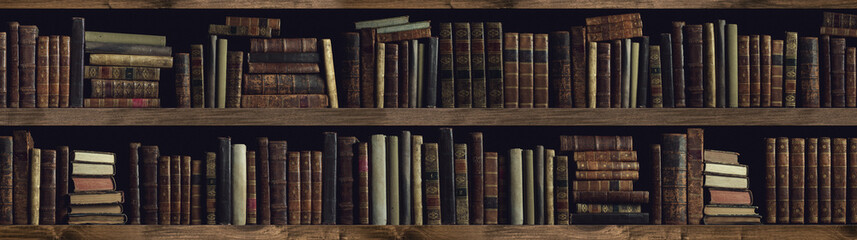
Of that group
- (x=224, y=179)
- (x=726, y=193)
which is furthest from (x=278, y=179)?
(x=726, y=193)

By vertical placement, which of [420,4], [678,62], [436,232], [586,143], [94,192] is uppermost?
[420,4]

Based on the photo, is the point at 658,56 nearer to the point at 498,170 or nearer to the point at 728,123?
the point at 728,123

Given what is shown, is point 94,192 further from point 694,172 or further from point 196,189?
point 694,172

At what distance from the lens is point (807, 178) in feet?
7.49

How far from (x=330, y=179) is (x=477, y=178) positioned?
391 mm

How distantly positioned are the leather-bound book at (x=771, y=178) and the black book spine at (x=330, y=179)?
1.15 metres

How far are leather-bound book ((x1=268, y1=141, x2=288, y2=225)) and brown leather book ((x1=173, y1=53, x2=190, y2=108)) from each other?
0.25 metres

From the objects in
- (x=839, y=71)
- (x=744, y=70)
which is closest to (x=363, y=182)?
(x=744, y=70)

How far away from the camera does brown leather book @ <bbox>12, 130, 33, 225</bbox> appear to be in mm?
2230

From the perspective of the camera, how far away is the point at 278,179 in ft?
7.41

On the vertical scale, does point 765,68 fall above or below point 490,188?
above

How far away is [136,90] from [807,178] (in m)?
1.80

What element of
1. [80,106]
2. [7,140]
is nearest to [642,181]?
[80,106]

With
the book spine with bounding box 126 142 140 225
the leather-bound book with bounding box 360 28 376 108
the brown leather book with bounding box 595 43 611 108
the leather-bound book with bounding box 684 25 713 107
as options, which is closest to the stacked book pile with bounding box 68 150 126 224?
the book spine with bounding box 126 142 140 225
